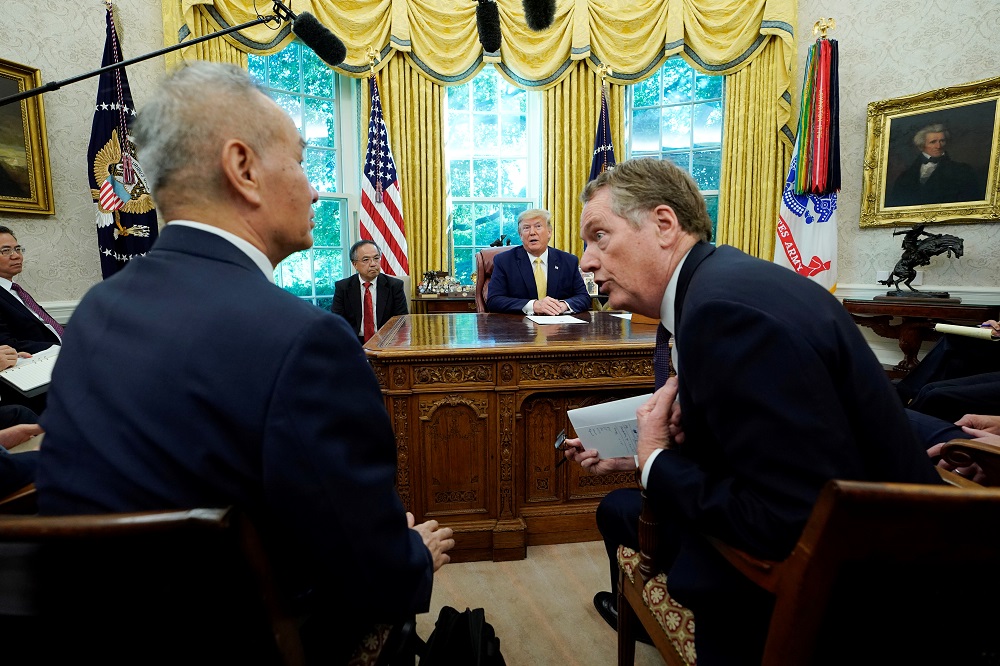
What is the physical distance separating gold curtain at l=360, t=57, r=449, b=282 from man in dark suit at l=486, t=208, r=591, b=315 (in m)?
1.84

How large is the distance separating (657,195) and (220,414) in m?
1.03

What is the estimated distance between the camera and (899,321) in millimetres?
4887

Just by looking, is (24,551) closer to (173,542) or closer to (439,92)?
(173,542)

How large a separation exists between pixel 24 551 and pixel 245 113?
2.20 ft

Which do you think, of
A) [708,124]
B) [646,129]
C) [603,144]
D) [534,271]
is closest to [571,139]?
[603,144]

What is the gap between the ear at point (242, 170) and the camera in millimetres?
851

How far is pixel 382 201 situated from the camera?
5.46 m

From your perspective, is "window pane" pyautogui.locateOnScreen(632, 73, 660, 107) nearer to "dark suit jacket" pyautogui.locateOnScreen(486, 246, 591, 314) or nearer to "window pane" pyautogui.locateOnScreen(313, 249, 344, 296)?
"dark suit jacket" pyautogui.locateOnScreen(486, 246, 591, 314)

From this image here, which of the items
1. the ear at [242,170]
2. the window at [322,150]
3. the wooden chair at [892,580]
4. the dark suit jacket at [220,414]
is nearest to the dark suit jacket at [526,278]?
the window at [322,150]

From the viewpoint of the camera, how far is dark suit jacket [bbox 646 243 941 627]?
0.83 meters

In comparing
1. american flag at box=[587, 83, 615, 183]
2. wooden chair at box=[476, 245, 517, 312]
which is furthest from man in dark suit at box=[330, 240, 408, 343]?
american flag at box=[587, 83, 615, 183]

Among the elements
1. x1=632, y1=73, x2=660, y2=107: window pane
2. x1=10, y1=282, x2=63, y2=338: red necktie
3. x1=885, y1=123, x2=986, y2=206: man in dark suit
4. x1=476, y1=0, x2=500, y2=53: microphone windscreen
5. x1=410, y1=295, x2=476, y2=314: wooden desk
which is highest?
x1=632, y1=73, x2=660, y2=107: window pane

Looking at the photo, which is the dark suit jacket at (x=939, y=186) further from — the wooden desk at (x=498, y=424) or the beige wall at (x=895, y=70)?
the wooden desk at (x=498, y=424)

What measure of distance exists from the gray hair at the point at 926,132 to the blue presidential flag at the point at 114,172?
21.4 feet
